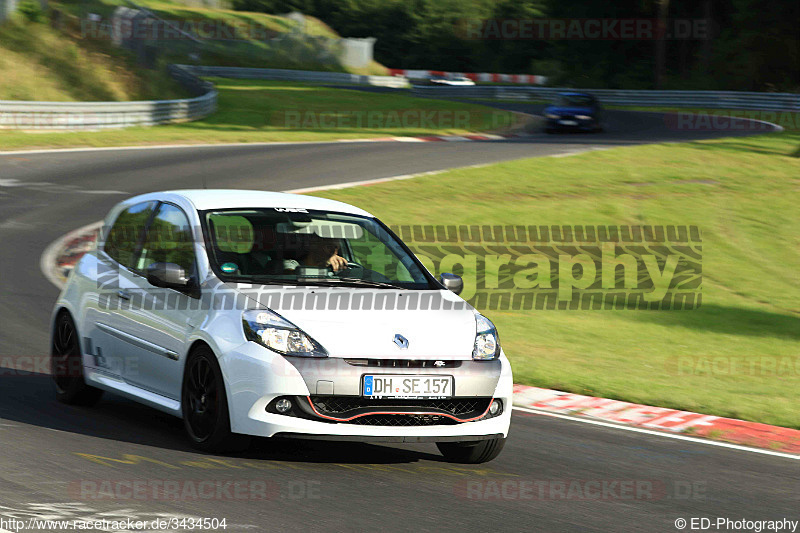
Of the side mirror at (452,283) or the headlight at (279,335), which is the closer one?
the headlight at (279,335)

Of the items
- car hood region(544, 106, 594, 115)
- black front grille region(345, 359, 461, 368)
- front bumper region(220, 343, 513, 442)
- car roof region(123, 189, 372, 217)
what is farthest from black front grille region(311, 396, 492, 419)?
car hood region(544, 106, 594, 115)

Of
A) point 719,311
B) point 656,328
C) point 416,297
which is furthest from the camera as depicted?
point 719,311

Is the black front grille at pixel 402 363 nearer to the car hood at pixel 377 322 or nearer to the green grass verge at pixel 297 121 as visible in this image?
the car hood at pixel 377 322

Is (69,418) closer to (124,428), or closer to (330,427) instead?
(124,428)

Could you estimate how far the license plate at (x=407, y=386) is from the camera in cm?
629

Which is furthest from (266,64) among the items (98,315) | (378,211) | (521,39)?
(98,315)

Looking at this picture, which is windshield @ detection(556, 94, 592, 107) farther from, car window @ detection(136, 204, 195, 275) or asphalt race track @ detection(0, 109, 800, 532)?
car window @ detection(136, 204, 195, 275)

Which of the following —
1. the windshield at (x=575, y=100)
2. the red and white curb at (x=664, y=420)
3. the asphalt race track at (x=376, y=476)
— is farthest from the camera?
the windshield at (x=575, y=100)

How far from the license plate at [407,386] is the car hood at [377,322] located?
12cm

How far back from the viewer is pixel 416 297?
7.02 m

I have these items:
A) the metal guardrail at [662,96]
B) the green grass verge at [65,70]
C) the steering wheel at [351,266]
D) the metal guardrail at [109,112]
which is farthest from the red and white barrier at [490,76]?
the steering wheel at [351,266]

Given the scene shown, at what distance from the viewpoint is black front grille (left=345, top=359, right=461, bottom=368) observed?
628 cm

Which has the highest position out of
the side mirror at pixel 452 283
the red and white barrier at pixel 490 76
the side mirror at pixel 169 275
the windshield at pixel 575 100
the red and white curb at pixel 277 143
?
the side mirror at pixel 169 275

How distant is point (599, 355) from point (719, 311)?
14.0 ft
